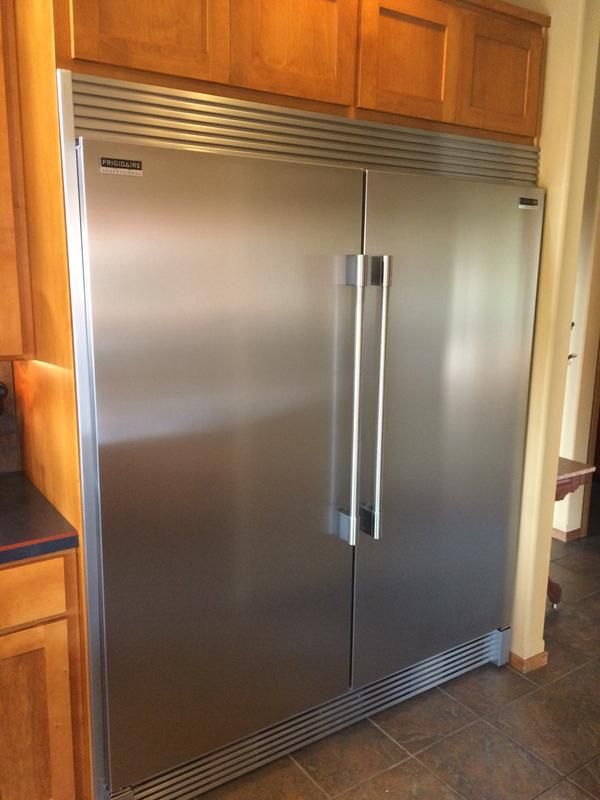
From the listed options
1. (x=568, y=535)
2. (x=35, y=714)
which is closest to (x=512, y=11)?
(x=35, y=714)

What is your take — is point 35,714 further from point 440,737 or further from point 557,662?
point 557,662

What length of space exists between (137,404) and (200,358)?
0.62 feet

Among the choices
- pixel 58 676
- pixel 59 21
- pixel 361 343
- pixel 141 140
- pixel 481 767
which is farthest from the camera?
pixel 481 767

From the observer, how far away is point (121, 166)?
1.44 meters

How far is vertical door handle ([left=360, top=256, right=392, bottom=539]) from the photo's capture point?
182 centimetres

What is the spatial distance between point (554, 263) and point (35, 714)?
2.02m

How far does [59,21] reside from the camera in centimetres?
138

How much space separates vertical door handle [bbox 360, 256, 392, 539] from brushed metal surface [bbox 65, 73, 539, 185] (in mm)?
303

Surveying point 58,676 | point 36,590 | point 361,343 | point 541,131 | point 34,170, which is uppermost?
point 541,131

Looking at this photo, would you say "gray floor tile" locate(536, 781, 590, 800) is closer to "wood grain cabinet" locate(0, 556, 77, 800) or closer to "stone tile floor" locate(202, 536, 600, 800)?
"stone tile floor" locate(202, 536, 600, 800)

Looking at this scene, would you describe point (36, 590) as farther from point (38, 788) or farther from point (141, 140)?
point (141, 140)

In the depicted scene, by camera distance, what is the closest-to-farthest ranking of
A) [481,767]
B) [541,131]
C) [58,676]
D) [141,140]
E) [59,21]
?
[59,21] < [141,140] < [58,676] < [481,767] < [541,131]

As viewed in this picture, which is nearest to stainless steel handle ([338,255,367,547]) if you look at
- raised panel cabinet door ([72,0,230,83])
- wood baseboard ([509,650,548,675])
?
raised panel cabinet door ([72,0,230,83])

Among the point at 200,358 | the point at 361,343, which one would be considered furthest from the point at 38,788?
the point at 361,343
